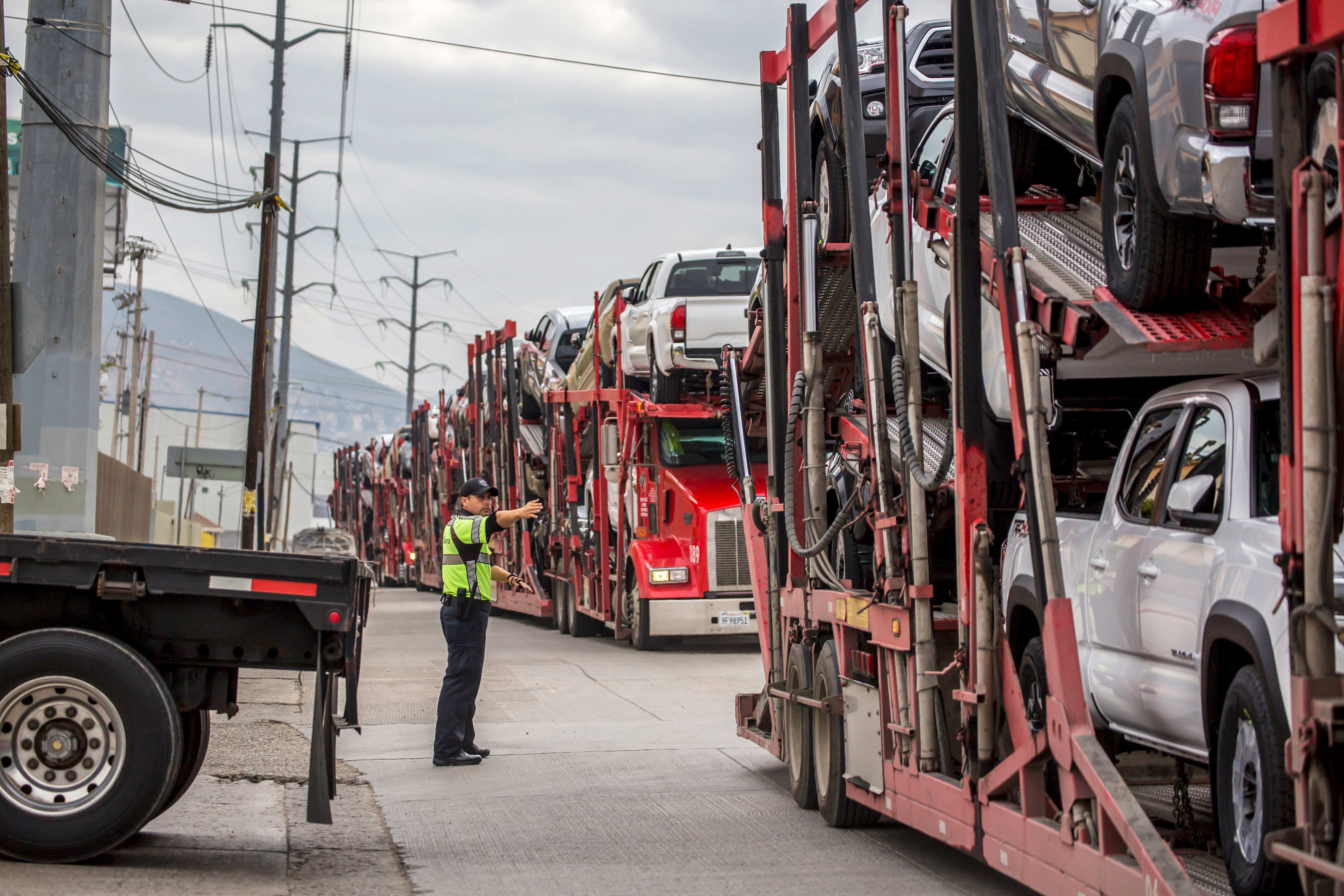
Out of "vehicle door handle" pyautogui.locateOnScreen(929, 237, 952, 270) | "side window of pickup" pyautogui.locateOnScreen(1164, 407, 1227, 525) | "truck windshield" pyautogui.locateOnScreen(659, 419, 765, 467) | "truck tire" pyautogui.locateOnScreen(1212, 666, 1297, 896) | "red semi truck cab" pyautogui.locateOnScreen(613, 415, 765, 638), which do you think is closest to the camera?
"truck tire" pyautogui.locateOnScreen(1212, 666, 1297, 896)

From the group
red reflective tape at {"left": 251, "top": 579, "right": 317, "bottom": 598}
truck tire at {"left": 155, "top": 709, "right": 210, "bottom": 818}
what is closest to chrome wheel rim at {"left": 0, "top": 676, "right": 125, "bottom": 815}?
truck tire at {"left": 155, "top": 709, "right": 210, "bottom": 818}

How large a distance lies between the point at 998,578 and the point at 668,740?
5.53 metres

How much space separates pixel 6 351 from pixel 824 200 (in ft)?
19.6

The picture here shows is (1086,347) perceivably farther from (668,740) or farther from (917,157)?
(668,740)

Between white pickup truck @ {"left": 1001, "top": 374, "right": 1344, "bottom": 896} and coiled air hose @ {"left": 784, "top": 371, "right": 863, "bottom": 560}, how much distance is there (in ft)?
5.80

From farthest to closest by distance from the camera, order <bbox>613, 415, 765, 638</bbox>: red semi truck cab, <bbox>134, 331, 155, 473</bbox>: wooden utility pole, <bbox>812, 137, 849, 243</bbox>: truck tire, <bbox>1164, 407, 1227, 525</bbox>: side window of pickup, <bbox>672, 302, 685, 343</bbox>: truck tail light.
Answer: <bbox>134, 331, 155, 473</bbox>: wooden utility pole < <bbox>613, 415, 765, 638</bbox>: red semi truck cab < <bbox>672, 302, 685, 343</bbox>: truck tail light < <bbox>812, 137, 849, 243</bbox>: truck tire < <bbox>1164, 407, 1227, 525</bbox>: side window of pickup

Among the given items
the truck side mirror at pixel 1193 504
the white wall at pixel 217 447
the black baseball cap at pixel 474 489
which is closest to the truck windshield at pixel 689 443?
the black baseball cap at pixel 474 489

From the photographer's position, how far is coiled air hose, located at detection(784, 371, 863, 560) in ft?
26.5

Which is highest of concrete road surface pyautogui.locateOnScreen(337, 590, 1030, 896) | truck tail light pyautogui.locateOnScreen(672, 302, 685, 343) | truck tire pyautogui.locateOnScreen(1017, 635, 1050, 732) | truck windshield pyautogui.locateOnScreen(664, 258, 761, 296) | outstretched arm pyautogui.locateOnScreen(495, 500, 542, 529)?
truck windshield pyautogui.locateOnScreen(664, 258, 761, 296)

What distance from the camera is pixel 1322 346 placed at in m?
3.61

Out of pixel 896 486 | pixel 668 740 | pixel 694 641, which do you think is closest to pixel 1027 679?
pixel 896 486

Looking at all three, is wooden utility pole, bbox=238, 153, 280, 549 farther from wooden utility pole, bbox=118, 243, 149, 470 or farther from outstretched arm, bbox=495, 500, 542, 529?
wooden utility pole, bbox=118, 243, 149, 470

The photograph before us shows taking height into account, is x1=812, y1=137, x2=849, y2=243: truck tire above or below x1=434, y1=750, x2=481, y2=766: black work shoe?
above

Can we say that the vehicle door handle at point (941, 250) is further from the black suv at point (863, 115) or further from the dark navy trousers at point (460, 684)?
the dark navy trousers at point (460, 684)
